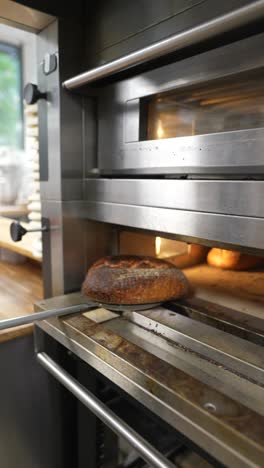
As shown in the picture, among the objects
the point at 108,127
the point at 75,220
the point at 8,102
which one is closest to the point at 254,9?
the point at 108,127

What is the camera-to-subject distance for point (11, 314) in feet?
2.75

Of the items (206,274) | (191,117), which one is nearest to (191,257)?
(206,274)

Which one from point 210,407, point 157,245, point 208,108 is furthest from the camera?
point 157,245

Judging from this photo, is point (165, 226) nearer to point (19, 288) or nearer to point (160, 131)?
point (160, 131)

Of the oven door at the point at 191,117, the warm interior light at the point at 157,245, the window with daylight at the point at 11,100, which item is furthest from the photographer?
the window with daylight at the point at 11,100

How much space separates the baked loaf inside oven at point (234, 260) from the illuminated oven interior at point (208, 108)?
381 millimetres

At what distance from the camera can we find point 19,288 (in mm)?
1056

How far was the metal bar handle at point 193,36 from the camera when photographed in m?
0.42

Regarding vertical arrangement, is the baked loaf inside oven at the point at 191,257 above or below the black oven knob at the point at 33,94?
below

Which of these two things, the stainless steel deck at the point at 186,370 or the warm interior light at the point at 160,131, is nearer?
the stainless steel deck at the point at 186,370

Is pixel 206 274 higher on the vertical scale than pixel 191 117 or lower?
lower

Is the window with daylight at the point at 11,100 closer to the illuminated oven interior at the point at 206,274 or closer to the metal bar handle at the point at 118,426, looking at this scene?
the illuminated oven interior at the point at 206,274

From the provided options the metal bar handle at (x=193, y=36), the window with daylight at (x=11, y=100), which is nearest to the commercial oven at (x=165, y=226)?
the metal bar handle at (x=193, y=36)

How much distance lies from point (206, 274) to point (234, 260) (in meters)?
0.09
